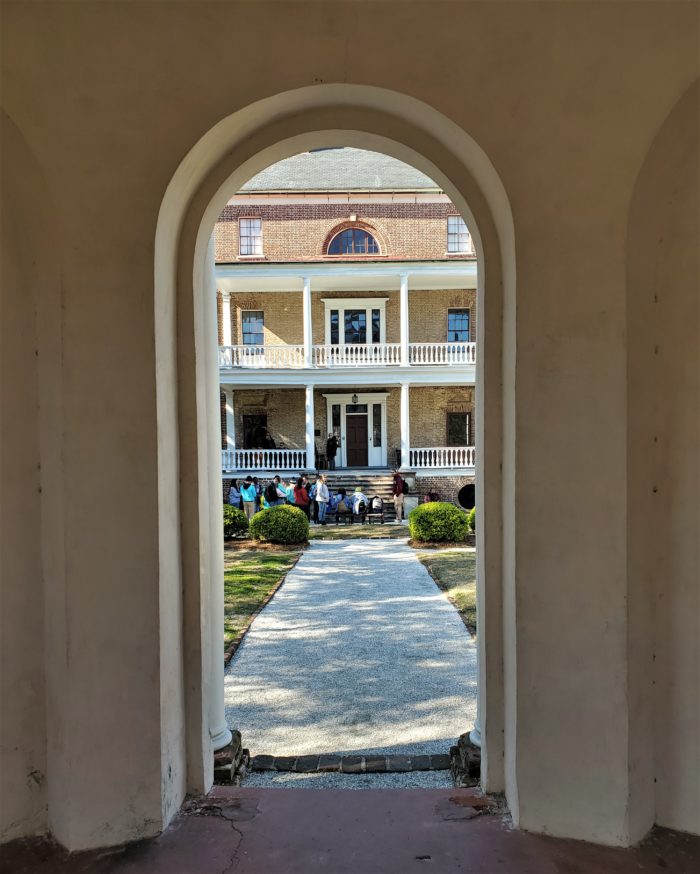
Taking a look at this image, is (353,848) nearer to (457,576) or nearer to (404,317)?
(457,576)

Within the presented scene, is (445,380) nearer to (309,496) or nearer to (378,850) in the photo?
(309,496)

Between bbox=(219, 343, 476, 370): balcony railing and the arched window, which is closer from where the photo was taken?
bbox=(219, 343, 476, 370): balcony railing

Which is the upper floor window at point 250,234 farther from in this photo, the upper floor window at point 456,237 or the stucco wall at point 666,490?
the stucco wall at point 666,490

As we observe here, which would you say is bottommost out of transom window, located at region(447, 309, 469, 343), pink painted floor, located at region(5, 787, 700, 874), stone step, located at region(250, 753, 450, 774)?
stone step, located at region(250, 753, 450, 774)

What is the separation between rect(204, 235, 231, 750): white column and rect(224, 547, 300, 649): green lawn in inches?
120

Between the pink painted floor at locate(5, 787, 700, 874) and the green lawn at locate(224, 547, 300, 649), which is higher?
the pink painted floor at locate(5, 787, 700, 874)

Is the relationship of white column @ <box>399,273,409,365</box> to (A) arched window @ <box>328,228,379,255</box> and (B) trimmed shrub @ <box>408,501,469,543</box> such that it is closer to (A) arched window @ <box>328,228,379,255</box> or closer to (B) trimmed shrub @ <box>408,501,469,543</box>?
(A) arched window @ <box>328,228,379,255</box>

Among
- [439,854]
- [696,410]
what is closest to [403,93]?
[696,410]

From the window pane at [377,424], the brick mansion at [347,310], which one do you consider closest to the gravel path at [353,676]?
the brick mansion at [347,310]

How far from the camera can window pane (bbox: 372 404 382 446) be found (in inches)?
965

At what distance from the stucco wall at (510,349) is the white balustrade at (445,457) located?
1917 cm

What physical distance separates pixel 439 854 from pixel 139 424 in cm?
219

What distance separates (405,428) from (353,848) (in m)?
19.9

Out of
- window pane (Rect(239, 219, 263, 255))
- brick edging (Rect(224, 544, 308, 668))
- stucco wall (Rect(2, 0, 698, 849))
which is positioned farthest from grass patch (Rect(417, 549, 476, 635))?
window pane (Rect(239, 219, 263, 255))
